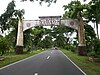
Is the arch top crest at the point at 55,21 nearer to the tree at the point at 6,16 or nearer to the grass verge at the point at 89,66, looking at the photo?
the tree at the point at 6,16

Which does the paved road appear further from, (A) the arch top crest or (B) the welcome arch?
(A) the arch top crest

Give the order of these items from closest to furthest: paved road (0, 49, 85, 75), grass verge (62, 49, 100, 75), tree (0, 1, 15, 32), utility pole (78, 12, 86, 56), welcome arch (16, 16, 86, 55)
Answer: paved road (0, 49, 85, 75) → grass verge (62, 49, 100, 75) → utility pole (78, 12, 86, 56) → welcome arch (16, 16, 86, 55) → tree (0, 1, 15, 32)

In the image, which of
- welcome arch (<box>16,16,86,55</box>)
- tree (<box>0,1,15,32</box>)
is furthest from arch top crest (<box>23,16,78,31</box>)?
tree (<box>0,1,15,32</box>)

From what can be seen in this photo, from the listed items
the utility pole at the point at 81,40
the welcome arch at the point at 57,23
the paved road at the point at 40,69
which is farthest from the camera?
the welcome arch at the point at 57,23

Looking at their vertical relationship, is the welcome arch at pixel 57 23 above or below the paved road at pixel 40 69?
above

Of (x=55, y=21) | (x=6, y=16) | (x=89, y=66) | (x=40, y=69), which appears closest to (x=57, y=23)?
(x=55, y=21)

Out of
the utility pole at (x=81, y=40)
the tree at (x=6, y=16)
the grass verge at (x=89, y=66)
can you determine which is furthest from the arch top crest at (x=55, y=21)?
the grass verge at (x=89, y=66)

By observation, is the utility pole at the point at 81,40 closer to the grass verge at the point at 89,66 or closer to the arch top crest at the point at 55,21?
the arch top crest at the point at 55,21

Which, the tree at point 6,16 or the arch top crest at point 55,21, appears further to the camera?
the tree at point 6,16

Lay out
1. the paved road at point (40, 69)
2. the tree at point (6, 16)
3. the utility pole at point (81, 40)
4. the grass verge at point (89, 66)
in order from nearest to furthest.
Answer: the paved road at point (40, 69) → the grass verge at point (89, 66) → the utility pole at point (81, 40) → the tree at point (6, 16)

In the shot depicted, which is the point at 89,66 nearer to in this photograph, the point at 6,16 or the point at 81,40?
the point at 81,40

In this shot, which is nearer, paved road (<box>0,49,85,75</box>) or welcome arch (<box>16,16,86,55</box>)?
paved road (<box>0,49,85,75</box>)

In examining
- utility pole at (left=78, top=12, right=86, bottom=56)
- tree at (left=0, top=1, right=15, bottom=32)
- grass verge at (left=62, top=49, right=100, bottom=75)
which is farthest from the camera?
tree at (left=0, top=1, right=15, bottom=32)

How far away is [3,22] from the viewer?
47.3m
